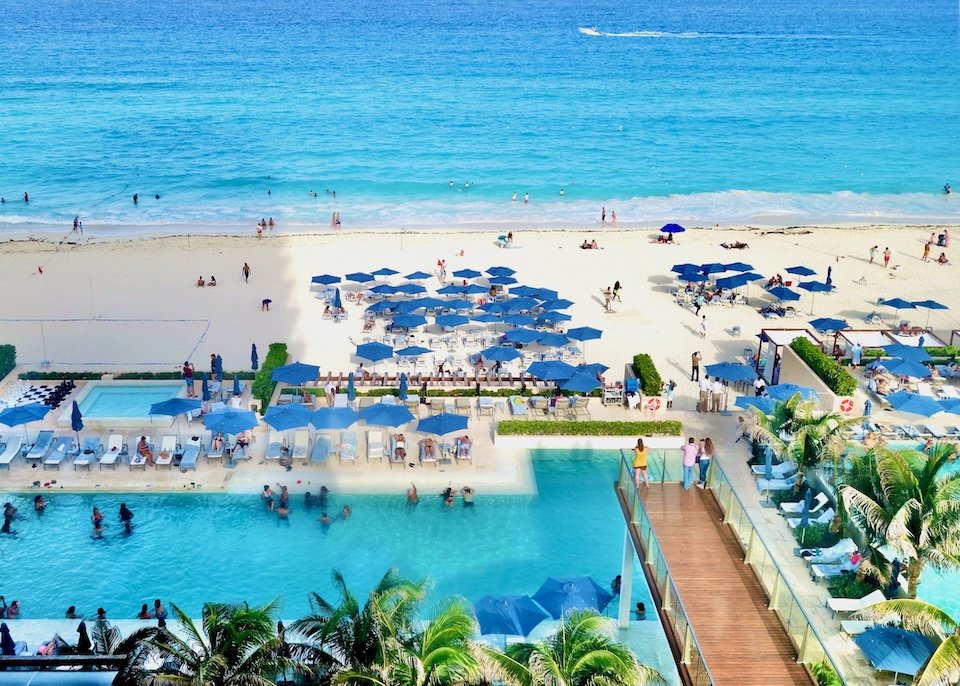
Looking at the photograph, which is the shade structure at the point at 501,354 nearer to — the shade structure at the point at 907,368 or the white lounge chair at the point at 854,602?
Answer: the shade structure at the point at 907,368

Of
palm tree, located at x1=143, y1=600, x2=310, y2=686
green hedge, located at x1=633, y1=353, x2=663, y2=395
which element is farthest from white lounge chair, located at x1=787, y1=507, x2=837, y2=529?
palm tree, located at x1=143, y1=600, x2=310, y2=686

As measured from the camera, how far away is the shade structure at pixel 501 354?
99.7 ft

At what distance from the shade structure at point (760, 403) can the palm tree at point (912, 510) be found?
835 centimetres

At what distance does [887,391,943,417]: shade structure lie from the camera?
84.8ft

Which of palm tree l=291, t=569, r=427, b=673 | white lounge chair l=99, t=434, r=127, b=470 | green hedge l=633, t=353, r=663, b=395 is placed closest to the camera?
palm tree l=291, t=569, r=427, b=673

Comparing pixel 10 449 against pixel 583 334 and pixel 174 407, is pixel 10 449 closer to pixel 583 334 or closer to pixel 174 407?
pixel 174 407

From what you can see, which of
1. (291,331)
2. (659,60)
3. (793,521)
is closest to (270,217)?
(291,331)

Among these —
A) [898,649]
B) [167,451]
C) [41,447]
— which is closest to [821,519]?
[898,649]

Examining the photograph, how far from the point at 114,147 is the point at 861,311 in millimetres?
61834

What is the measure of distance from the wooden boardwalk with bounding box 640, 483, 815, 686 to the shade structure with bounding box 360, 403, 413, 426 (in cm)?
950

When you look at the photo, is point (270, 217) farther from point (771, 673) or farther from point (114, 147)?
point (771, 673)

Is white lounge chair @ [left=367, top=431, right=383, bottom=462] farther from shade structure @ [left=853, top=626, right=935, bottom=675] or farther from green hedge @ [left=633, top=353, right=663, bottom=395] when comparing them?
Answer: shade structure @ [left=853, top=626, right=935, bottom=675]

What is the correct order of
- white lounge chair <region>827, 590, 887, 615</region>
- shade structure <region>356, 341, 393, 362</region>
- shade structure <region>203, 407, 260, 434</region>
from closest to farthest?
white lounge chair <region>827, 590, 887, 615</region>
shade structure <region>203, 407, 260, 434</region>
shade structure <region>356, 341, 393, 362</region>

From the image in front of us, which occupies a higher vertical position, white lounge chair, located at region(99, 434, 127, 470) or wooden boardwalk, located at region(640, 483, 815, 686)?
wooden boardwalk, located at region(640, 483, 815, 686)
